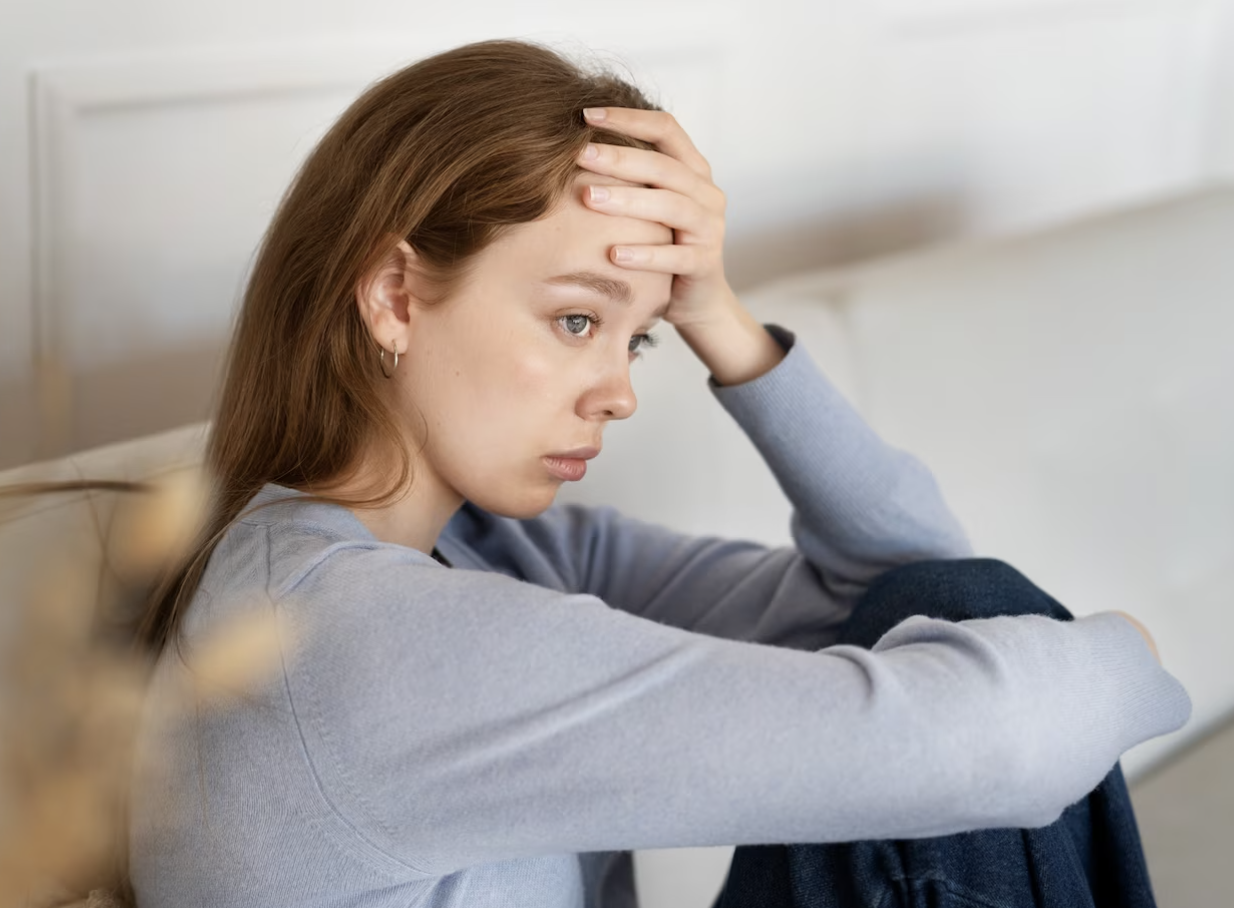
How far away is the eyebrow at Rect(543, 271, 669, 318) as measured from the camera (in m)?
0.90

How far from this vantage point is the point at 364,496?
932mm

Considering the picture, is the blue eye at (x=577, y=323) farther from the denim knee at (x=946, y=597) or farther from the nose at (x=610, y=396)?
the denim knee at (x=946, y=597)

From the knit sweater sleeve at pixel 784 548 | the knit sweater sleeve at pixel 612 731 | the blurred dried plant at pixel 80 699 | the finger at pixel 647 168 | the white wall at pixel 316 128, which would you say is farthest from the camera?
the white wall at pixel 316 128

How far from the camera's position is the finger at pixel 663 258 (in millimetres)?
916

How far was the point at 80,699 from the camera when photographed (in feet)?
2.83

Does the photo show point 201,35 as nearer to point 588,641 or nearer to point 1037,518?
point 588,641

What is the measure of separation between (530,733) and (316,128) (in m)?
0.98

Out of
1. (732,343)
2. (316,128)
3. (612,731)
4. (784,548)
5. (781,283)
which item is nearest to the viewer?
(612,731)

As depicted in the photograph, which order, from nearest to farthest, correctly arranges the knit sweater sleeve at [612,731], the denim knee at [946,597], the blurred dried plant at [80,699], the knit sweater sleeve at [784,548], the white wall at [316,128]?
the knit sweater sleeve at [612,731], the blurred dried plant at [80,699], the denim knee at [946,597], the knit sweater sleeve at [784,548], the white wall at [316,128]

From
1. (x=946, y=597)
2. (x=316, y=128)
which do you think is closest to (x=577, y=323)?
(x=946, y=597)

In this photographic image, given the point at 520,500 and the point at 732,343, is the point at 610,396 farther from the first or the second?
the point at 732,343

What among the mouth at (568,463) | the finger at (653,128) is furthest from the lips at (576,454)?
the finger at (653,128)

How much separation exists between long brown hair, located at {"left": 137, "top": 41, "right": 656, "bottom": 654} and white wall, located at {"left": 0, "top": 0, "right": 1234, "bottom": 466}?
1.46ft

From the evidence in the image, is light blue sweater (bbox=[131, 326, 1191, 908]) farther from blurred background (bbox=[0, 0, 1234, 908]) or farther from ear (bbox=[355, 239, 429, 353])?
blurred background (bbox=[0, 0, 1234, 908])
